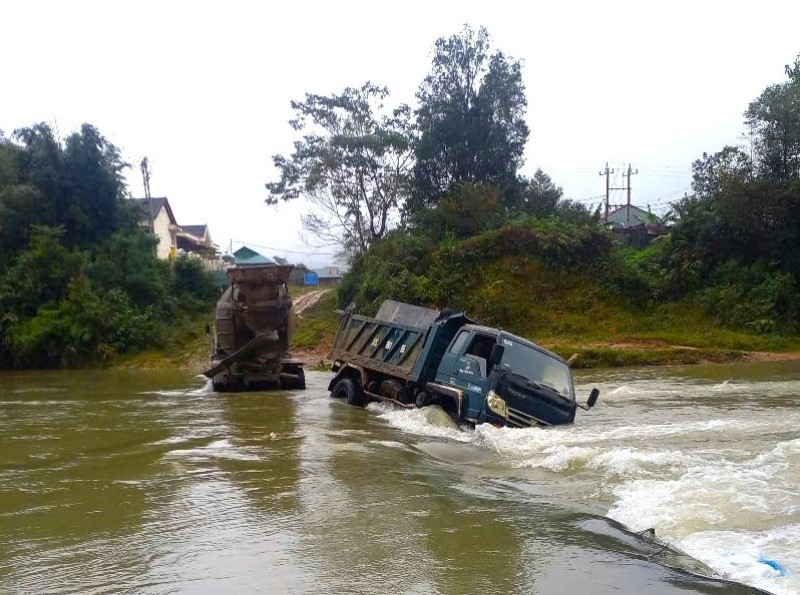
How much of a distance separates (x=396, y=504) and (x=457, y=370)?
16.3ft

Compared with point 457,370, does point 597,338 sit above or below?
below

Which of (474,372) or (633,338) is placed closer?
(474,372)

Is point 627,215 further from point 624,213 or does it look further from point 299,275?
point 299,275

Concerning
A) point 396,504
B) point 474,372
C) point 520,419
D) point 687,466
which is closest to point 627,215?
point 474,372

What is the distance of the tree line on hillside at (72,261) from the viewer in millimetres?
32594

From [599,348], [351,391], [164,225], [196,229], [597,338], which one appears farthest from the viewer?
[196,229]

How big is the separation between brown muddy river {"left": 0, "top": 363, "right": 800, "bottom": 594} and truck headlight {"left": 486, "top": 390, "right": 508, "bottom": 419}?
36 cm

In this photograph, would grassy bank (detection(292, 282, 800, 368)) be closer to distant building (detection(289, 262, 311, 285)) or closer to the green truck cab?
the green truck cab

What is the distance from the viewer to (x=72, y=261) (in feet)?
111

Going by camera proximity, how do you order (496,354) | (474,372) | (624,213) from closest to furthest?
(496,354)
(474,372)
(624,213)

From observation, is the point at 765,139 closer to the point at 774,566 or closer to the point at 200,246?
the point at 774,566

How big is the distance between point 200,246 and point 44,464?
52618 millimetres

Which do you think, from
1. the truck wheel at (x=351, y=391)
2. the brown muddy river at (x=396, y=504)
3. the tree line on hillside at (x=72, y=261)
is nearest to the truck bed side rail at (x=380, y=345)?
the truck wheel at (x=351, y=391)

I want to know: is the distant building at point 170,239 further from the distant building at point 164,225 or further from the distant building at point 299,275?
the distant building at point 299,275
